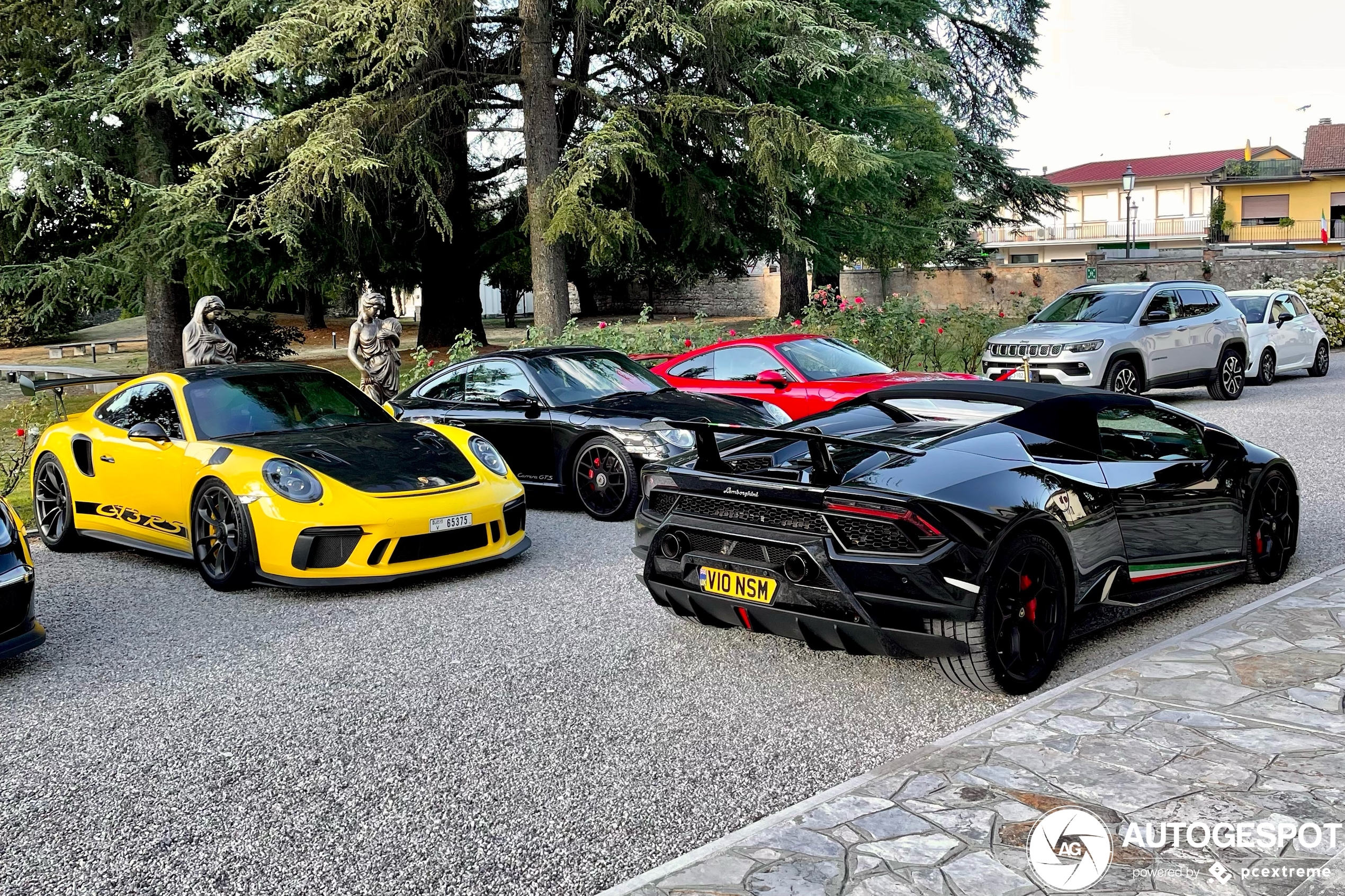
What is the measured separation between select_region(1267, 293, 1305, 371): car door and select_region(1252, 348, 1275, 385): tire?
18 cm

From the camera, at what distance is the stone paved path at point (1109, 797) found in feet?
11.1

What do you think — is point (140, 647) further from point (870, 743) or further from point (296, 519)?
point (870, 743)

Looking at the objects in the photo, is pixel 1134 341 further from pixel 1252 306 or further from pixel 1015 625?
pixel 1015 625

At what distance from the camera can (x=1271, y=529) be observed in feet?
22.6

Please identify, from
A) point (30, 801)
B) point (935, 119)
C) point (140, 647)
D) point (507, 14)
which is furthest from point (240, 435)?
point (935, 119)

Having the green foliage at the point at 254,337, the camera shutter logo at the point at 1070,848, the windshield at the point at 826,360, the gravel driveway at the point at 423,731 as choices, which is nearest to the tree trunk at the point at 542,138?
the green foliage at the point at 254,337

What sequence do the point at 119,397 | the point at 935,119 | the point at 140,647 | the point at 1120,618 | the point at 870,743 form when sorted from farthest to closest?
the point at 935,119
the point at 119,397
the point at 140,647
the point at 1120,618
the point at 870,743

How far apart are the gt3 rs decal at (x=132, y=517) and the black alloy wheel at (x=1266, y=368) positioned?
54.9 feet

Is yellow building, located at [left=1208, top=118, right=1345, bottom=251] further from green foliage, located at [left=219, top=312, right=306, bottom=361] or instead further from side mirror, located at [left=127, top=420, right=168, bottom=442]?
side mirror, located at [left=127, top=420, right=168, bottom=442]

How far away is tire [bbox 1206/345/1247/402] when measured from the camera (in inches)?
682

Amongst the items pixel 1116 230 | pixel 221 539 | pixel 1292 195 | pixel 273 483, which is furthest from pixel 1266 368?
pixel 1116 230

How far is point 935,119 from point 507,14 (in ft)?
60.6

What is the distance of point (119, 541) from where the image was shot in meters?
8.58

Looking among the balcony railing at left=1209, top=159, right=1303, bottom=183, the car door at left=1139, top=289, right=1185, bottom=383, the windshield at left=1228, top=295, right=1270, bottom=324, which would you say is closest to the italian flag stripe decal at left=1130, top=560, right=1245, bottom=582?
the car door at left=1139, top=289, right=1185, bottom=383
